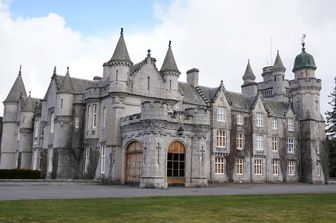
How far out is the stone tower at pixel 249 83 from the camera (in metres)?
58.4

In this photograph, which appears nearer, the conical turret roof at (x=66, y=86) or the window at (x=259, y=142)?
the conical turret roof at (x=66, y=86)

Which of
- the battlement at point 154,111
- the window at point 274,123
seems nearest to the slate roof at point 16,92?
the battlement at point 154,111

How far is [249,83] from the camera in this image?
5894 cm

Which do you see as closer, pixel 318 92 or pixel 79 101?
pixel 79 101

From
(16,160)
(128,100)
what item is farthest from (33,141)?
(128,100)

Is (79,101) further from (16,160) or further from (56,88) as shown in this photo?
(16,160)

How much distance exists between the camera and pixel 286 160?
5281 centimetres

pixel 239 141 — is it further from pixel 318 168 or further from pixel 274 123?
pixel 318 168

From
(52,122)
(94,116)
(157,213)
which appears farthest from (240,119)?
(157,213)

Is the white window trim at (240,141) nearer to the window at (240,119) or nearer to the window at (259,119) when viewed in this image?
the window at (240,119)

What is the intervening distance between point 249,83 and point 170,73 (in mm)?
20994

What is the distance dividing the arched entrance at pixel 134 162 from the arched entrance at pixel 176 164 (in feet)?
7.89

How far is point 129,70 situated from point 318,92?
2867cm

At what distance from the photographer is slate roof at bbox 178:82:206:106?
151 ft
